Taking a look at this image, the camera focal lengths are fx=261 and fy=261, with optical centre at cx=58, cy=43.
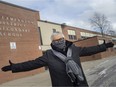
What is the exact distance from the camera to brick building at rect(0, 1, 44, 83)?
26750mm

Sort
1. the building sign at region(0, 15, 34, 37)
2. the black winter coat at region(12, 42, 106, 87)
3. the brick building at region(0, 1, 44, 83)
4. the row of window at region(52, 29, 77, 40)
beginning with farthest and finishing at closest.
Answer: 1. the row of window at region(52, 29, 77, 40)
2. the building sign at region(0, 15, 34, 37)
3. the brick building at region(0, 1, 44, 83)
4. the black winter coat at region(12, 42, 106, 87)

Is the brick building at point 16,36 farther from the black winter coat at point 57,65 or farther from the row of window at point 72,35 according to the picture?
the black winter coat at point 57,65

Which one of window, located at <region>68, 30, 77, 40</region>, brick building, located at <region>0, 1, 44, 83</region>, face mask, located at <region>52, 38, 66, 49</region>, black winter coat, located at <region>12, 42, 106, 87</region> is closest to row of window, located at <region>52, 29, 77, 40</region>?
window, located at <region>68, 30, 77, 40</region>

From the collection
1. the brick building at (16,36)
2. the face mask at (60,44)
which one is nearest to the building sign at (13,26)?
the brick building at (16,36)

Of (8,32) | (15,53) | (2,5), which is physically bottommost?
(15,53)

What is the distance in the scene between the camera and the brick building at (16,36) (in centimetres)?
2675

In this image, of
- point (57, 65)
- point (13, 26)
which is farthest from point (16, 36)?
point (57, 65)

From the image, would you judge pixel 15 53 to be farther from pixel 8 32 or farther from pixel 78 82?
pixel 78 82

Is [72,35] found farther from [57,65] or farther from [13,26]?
[57,65]

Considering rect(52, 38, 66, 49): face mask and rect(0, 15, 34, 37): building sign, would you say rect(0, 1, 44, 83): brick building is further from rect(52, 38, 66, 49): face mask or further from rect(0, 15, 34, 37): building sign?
rect(52, 38, 66, 49): face mask

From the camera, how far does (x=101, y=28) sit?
76.8 metres

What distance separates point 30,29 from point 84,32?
2785cm

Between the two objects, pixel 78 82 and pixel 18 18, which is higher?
pixel 18 18

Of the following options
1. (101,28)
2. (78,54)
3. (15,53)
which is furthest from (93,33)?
(78,54)
